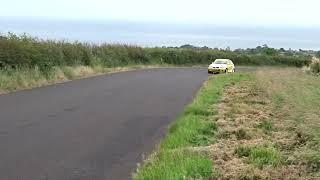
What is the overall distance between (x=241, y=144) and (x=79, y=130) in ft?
13.6

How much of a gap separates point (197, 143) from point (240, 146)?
1.13 m

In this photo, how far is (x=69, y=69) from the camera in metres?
30.5

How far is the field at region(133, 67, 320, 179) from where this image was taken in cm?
826

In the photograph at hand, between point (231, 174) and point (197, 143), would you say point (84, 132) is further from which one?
point (231, 174)

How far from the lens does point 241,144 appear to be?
34.1 feet

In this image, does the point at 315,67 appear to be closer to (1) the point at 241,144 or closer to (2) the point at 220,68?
(2) the point at 220,68

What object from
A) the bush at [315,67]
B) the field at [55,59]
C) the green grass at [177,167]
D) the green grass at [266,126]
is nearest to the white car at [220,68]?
the bush at [315,67]

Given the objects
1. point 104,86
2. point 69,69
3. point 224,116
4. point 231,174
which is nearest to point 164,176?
point 231,174

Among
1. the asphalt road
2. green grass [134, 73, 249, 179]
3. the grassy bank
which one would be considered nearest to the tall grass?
the grassy bank

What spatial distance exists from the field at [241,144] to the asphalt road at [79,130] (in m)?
0.63

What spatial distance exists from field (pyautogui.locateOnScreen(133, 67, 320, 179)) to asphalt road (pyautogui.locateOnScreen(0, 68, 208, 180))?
2.07ft

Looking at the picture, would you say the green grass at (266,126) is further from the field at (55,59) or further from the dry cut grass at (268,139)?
the field at (55,59)

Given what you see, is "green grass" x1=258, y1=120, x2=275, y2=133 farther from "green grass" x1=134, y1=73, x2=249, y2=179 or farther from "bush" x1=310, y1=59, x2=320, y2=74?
"bush" x1=310, y1=59, x2=320, y2=74

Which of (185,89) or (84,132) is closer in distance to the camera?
(84,132)
